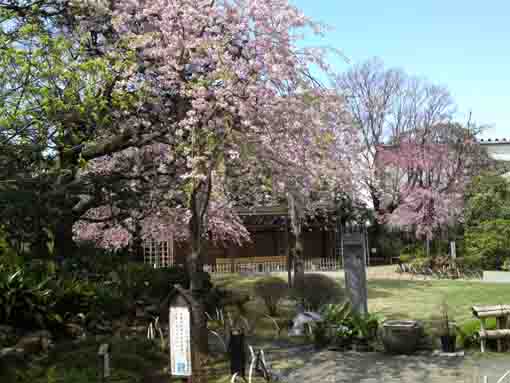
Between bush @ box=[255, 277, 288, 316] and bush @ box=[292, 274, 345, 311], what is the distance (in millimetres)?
429

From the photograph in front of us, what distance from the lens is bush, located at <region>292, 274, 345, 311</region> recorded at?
14.7 metres

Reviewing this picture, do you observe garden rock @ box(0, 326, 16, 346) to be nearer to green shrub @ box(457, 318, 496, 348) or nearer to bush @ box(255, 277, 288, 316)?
bush @ box(255, 277, 288, 316)

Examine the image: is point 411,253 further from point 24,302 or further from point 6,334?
point 6,334

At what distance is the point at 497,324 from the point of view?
35.0ft

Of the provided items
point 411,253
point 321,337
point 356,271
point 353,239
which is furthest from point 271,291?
point 411,253

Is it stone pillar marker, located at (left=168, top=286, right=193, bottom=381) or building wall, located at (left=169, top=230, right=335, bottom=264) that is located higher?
building wall, located at (left=169, top=230, right=335, bottom=264)

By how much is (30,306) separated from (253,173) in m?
4.89

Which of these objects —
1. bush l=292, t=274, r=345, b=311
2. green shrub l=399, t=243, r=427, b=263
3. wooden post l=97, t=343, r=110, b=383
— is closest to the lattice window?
green shrub l=399, t=243, r=427, b=263

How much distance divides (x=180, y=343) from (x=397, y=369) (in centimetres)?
418

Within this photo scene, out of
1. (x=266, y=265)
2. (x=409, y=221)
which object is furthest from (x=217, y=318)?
(x=409, y=221)

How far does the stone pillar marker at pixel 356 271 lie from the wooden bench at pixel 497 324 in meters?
2.74

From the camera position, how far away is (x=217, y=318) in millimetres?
14367

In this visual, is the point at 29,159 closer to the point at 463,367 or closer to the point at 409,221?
the point at 463,367

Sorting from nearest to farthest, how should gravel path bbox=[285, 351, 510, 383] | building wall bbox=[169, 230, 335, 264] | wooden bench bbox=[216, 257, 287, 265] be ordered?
1. gravel path bbox=[285, 351, 510, 383]
2. wooden bench bbox=[216, 257, 287, 265]
3. building wall bbox=[169, 230, 335, 264]
